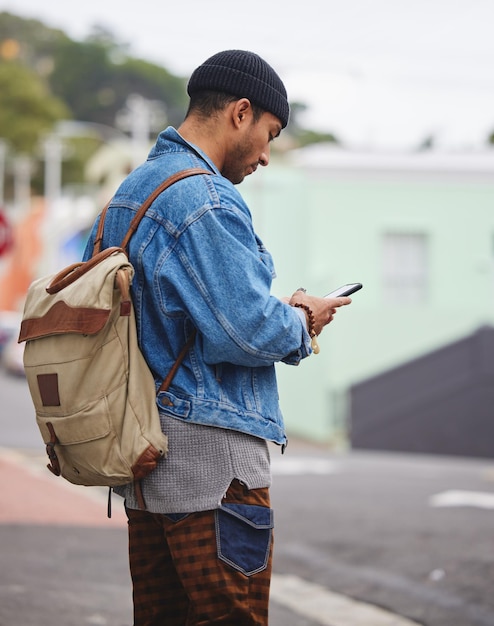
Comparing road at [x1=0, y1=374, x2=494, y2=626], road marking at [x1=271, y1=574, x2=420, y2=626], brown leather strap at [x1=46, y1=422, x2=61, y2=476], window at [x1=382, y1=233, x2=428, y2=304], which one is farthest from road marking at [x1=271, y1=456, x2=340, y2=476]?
brown leather strap at [x1=46, y1=422, x2=61, y2=476]

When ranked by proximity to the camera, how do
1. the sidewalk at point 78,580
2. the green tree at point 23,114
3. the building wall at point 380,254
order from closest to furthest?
the sidewalk at point 78,580 → the building wall at point 380,254 → the green tree at point 23,114

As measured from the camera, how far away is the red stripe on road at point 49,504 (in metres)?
8.66

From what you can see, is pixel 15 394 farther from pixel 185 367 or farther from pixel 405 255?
pixel 185 367

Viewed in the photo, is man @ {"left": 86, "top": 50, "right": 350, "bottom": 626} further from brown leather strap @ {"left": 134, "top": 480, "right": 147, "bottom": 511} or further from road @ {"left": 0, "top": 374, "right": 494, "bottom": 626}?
road @ {"left": 0, "top": 374, "right": 494, "bottom": 626}

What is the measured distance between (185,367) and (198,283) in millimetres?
219

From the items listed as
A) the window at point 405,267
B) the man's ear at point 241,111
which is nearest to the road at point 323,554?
the man's ear at point 241,111

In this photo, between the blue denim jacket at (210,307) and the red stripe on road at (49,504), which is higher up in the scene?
the blue denim jacket at (210,307)

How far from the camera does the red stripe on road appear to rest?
8656 mm

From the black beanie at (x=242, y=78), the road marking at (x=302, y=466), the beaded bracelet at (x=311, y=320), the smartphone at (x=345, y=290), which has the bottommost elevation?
the road marking at (x=302, y=466)

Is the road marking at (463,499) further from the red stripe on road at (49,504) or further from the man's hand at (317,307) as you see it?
the man's hand at (317,307)

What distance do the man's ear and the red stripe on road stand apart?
6019mm

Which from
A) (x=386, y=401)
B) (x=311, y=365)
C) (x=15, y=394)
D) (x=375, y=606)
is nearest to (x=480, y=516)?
(x=375, y=606)

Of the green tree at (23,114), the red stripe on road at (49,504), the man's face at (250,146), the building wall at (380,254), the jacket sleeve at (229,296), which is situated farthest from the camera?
the green tree at (23,114)

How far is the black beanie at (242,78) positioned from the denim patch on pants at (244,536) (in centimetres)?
99
